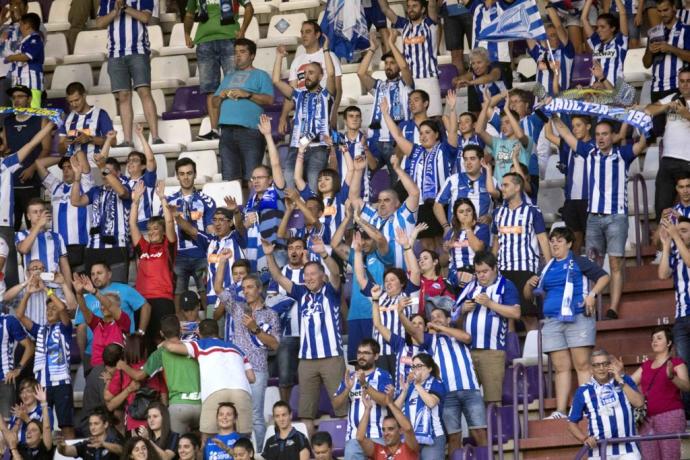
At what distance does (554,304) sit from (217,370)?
250 centimetres

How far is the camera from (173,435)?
13.6m

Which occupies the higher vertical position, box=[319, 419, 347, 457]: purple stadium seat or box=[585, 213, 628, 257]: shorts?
box=[585, 213, 628, 257]: shorts

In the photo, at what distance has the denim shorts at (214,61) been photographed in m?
17.5

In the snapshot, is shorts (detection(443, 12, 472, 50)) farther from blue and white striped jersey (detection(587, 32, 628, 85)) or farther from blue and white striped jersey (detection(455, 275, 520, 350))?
blue and white striped jersey (detection(455, 275, 520, 350))

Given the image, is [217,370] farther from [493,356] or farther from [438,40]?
[438,40]

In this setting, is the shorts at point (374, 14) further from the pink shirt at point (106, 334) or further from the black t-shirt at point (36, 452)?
the black t-shirt at point (36, 452)

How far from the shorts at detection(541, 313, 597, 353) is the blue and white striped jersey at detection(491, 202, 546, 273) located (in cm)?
85

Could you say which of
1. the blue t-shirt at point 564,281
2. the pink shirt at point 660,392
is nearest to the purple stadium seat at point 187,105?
the blue t-shirt at point 564,281

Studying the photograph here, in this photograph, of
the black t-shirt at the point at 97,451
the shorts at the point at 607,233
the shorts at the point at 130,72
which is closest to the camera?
the black t-shirt at the point at 97,451

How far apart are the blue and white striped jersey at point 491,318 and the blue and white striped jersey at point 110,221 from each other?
341 cm

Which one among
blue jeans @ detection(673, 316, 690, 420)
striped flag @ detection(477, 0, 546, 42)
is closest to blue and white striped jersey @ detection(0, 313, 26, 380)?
striped flag @ detection(477, 0, 546, 42)

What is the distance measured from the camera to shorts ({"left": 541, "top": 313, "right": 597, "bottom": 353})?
Result: 537 inches

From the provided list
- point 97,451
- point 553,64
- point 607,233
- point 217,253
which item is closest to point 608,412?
point 607,233

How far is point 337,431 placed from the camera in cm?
1391
